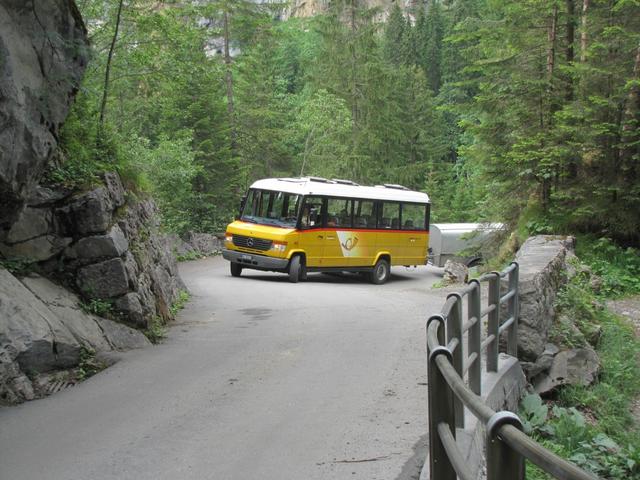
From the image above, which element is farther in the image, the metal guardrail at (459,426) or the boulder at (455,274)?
the boulder at (455,274)

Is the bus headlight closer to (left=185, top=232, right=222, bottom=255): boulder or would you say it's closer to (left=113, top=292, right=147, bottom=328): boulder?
(left=113, top=292, right=147, bottom=328): boulder

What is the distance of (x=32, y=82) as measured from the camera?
7309mm

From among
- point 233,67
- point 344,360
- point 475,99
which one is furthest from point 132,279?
point 233,67

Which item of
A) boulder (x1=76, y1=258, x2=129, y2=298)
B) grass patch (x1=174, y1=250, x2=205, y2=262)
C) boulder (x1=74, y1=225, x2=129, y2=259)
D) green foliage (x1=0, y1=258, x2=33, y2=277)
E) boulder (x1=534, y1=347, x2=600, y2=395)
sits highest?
boulder (x1=74, y1=225, x2=129, y2=259)

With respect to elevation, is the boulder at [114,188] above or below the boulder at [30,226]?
above

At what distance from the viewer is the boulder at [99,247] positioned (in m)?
9.60

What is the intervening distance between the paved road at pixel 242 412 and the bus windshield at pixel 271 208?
9.29 m

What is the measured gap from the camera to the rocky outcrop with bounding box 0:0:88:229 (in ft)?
22.4

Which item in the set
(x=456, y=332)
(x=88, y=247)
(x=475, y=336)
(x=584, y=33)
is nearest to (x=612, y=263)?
(x=584, y=33)

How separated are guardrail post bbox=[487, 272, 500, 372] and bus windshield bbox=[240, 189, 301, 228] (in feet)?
47.2

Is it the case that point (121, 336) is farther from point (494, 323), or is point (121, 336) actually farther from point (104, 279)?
point (494, 323)

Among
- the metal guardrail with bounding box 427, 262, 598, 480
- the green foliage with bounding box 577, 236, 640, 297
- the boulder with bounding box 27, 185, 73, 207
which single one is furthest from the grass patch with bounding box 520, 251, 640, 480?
the boulder with bounding box 27, 185, 73, 207

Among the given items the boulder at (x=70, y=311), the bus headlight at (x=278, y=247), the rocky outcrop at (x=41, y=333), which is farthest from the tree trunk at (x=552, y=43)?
the boulder at (x=70, y=311)

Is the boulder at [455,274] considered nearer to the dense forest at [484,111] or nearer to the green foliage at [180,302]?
the dense forest at [484,111]
